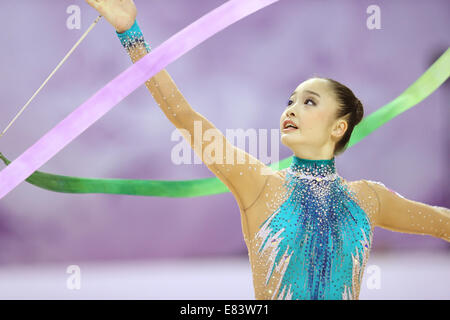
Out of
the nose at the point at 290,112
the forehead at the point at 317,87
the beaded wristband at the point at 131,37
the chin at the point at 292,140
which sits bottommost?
the chin at the point at 292,140

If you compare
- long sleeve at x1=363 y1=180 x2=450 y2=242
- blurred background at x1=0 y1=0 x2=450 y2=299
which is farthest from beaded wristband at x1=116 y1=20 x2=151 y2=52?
blurred background at x1=0 y1=0 x2=450 y2=299

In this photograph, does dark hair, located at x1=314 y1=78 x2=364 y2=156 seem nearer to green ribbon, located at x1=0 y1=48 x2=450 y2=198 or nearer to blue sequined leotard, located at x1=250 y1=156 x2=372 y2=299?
blue sequined leotard, located at x1=250 y1=156 x2=372 y2=299

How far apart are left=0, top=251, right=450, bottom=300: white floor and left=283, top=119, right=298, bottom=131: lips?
1.25 m

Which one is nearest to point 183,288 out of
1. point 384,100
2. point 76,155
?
point 76,155

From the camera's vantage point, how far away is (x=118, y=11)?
1673mm

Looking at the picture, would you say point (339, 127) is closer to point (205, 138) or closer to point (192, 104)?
point (205, 138)

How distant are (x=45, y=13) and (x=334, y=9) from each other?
198 cm

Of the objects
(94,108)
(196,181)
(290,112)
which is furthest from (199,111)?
(94,108)

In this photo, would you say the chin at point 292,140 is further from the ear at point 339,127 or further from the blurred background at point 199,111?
the blurred background at point 199,111

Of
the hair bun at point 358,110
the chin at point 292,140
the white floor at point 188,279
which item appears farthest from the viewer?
the white floor at point 188,279

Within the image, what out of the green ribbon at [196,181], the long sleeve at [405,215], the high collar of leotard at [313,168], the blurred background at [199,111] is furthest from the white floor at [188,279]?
the high collar of leotard at [313,168]

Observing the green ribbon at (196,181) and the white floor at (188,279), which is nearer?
the white floor at (188,279)

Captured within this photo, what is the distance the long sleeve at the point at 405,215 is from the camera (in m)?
1.97

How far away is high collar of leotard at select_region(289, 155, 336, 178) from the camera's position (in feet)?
5.94
